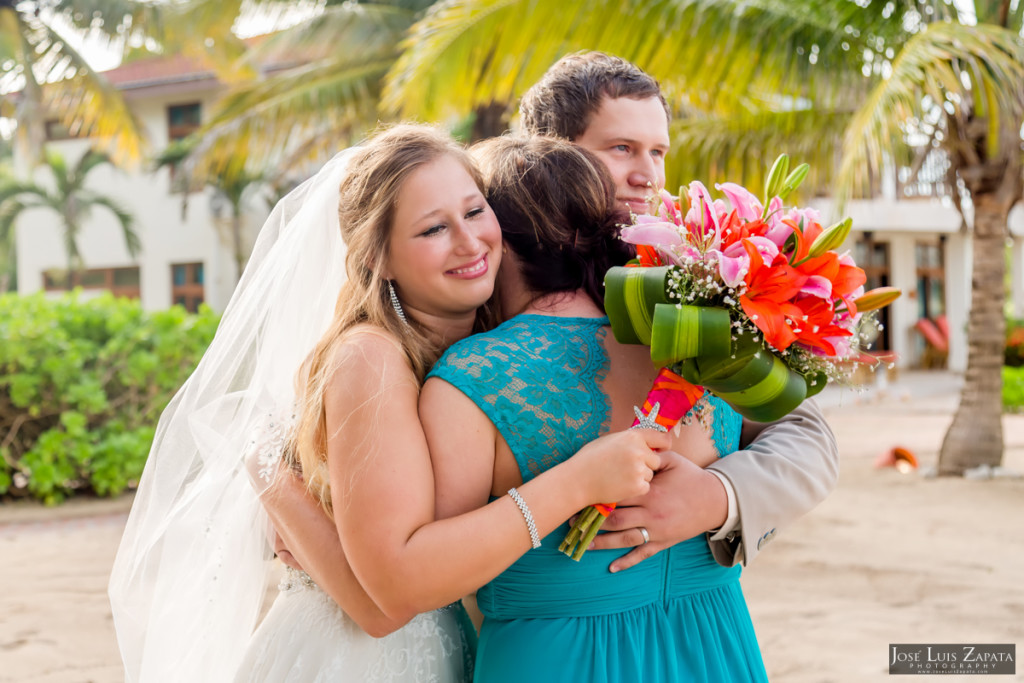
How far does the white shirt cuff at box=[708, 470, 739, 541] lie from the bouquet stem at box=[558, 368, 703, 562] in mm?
274

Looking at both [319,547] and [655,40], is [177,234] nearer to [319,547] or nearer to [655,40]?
[655,40]

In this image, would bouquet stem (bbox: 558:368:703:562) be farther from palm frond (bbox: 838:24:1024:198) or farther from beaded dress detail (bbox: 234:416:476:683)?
palm frond (bbox: 838:24:1024:198)

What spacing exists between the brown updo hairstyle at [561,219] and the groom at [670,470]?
0.15 m

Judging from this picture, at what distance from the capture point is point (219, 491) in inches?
103

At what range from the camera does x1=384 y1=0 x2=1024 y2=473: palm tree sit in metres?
7.18

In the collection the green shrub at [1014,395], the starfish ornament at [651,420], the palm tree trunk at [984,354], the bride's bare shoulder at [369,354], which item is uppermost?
the bride's bare shoulder at [369,354]

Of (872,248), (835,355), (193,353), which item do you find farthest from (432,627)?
(872,248)

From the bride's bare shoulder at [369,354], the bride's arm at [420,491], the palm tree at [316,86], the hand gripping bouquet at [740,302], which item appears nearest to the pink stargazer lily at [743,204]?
the hand gripping bouquet at [740,302]

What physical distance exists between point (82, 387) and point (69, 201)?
15320mm

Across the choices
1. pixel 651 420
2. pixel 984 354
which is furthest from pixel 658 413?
pixel 984 354

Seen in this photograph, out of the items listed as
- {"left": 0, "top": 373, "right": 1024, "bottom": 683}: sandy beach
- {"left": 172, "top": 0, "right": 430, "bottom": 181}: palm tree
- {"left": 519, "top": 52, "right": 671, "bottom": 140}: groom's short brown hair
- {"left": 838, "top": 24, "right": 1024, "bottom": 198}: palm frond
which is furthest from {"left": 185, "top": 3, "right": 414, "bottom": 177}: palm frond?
{"left": 519, "top": 52, "right": 671, "bottom": 140}: groom's short brown hair

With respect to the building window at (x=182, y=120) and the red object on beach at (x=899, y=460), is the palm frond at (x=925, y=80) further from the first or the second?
the building window at (x=182, y=120)

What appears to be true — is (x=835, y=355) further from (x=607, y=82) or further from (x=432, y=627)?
(x=607, y=82)

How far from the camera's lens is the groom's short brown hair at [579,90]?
2953 mm
